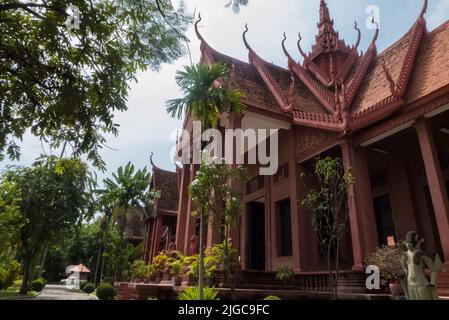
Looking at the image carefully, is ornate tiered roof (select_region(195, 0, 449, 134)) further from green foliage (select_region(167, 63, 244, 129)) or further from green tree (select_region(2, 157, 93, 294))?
green tree (select_region(2, 157, 93, 294))

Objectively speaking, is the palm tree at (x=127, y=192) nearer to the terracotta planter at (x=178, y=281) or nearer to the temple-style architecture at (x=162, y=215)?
the temple-style architecture at (x=162, y=215)

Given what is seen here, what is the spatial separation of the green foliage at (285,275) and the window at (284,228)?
1.95 m

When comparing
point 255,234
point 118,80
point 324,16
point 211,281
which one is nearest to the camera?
point 118,80

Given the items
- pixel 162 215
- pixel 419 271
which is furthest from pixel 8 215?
pixel 419 271

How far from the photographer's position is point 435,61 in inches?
388

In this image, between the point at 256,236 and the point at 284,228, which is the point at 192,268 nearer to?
the point at 284,228

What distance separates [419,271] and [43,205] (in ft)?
75.1

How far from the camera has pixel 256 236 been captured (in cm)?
1532

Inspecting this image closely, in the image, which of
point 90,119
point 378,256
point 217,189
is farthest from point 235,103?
point 378,256

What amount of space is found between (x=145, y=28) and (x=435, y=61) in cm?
897

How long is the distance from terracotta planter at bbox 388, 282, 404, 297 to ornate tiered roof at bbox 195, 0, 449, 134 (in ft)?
15.1
